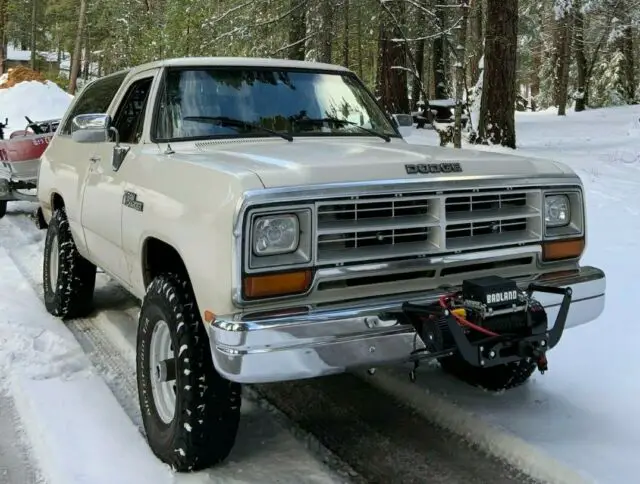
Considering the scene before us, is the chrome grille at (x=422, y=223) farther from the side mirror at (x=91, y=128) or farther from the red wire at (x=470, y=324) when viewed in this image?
the side mirror at (x=91, y=128)

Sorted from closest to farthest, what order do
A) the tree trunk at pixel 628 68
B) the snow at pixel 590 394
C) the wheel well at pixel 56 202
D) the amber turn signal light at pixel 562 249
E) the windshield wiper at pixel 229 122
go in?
1. the snow at pixel 590 394
2. the amber turn signal light at pixel 562 249
3. the windshield wiper at pixel 229 122
4. the wheel well at pixel 56 202
5. the tree trunk at pixel 628 68

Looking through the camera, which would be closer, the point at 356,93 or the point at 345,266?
the point at 345,266

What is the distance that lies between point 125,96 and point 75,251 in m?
1.39

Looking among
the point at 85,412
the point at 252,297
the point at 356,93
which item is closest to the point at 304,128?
the point at 356,93

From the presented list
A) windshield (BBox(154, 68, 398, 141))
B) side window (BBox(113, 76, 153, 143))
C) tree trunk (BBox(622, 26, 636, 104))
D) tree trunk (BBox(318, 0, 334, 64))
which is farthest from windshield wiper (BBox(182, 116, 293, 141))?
tree trunk (BBox(622, 26, 636, 104))

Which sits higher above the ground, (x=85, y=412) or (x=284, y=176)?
(x=284, y=176)

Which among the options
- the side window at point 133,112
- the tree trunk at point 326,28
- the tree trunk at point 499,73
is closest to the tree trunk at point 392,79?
the tree trunk at point 326,28

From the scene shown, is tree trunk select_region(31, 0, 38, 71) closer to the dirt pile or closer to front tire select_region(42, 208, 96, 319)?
the dirt pile

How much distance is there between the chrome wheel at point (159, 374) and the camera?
11.4ft

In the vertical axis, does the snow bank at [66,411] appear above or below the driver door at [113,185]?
below

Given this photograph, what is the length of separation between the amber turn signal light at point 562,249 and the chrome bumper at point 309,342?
82cm

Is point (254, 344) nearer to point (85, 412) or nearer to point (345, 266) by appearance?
point (345, 266)

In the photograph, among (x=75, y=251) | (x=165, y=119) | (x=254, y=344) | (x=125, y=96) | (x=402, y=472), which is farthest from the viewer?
(x=75, y=251)

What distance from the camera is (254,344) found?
2.75 m
